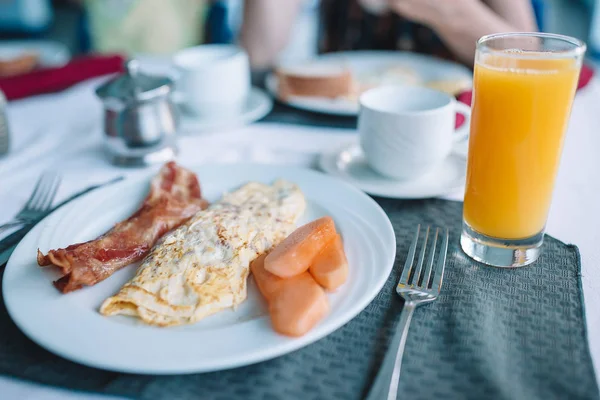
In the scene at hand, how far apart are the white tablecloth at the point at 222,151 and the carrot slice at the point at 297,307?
0.44 meters

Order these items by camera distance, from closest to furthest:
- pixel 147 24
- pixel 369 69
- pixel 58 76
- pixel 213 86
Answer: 1. pixel 213 86
2. pixel 58 76
3. pixel 369 69
4. pixel 147 24

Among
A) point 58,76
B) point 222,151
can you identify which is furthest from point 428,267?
point 58,76

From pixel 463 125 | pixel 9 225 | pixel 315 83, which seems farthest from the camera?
pixel 315 83

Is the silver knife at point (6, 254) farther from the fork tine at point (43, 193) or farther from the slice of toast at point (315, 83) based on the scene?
the slice of toast at point (315, 83)

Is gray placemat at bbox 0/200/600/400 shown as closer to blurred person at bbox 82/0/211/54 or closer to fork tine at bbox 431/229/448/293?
fork tine at bbox 431/229/448/293

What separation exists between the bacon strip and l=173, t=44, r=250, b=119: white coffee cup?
1.55 ft

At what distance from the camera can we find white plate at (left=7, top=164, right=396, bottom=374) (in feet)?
1.87

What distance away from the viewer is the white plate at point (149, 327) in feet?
1.87

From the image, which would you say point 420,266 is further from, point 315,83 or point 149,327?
point 315,83

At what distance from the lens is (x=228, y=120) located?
1.43 meters

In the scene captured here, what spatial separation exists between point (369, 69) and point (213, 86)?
666 millimetres

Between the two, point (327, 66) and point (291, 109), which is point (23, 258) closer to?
point (291, 109)

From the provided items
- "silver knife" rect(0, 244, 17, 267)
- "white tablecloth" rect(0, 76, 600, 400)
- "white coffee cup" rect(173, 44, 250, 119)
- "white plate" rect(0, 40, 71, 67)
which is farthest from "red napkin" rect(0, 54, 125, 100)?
"silver knife" rect(0, 244, 17, 267)

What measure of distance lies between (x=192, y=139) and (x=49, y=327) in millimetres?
845
